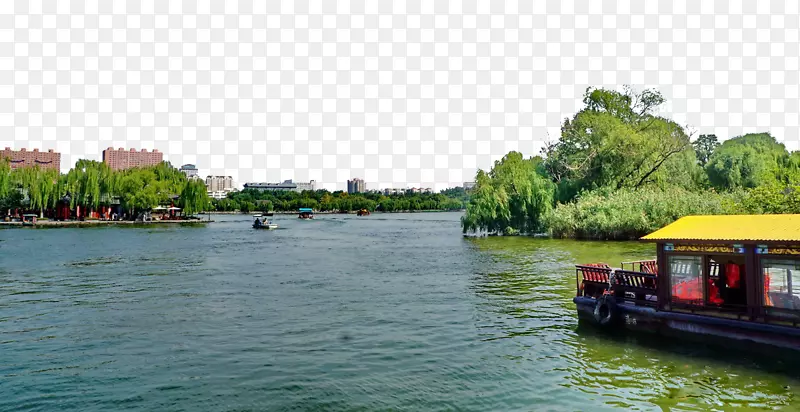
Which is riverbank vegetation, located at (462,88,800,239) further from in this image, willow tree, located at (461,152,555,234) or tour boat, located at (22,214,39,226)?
tour boat, located at (22,214,39,226)

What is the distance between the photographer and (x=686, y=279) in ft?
56.5

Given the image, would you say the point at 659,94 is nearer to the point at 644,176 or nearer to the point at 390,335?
the point at 644,176

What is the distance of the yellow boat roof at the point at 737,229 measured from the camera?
15.8 meters

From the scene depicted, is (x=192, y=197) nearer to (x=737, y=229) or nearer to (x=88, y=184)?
(x=88, y=184)

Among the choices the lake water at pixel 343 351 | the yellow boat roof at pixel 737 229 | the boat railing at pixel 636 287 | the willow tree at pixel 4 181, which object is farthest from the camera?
the willow tree at pixel 4 181

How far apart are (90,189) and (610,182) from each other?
90416 mm

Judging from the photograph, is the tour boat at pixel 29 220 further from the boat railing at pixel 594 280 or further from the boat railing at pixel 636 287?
the boat railing at pixel 636 287

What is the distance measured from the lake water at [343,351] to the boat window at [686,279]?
1.45m

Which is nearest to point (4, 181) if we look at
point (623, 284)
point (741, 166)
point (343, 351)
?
point (343, 351)

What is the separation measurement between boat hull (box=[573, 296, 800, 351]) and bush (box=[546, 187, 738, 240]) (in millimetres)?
37130

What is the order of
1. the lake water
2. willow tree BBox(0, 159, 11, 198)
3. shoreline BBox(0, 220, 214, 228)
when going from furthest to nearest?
willow tree BBox(0, 159, 11, 198) → shoreline BBox(0, 220, 214, 228) → the lake water

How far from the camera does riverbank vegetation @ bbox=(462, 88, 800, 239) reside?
54.9 m

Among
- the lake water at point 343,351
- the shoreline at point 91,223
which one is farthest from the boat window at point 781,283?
the shoreline at point 91,223

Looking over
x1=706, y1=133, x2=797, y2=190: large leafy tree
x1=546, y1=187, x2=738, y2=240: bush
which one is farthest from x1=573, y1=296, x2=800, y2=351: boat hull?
x1=706, y1=133, x2=797, y2=190: large leafy tree
